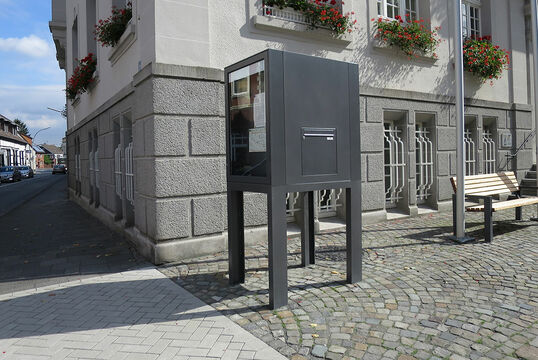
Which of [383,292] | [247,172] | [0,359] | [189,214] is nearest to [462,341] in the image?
[383,292]

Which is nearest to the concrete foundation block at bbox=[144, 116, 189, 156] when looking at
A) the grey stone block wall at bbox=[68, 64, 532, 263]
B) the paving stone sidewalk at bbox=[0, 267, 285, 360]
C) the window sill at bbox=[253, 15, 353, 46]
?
the grey stone block wall at bbox=[68, 64, 532, 263]

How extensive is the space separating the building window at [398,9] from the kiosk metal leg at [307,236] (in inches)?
223

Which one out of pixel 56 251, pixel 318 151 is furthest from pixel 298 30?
pixel 56 251

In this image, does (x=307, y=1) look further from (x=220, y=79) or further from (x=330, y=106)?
(x=330, y=106)

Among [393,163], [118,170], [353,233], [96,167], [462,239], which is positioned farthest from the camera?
[96,167]

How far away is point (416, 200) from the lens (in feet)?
29.7

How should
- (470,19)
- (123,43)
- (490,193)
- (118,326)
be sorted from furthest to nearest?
(470,19), (490,193), (123,43), (118,326)

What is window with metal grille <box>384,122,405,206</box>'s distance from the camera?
8.81m

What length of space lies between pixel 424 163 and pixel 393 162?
3.36 ft

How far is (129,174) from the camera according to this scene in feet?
24.4

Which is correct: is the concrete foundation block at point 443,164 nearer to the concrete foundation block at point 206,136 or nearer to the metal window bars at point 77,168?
the concrete foundation block at point 206,136

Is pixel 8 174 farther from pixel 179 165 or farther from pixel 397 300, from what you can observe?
pixel 397 300

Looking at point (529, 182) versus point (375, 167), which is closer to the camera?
point (375, 167)

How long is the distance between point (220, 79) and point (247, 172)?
2469 millimetres
